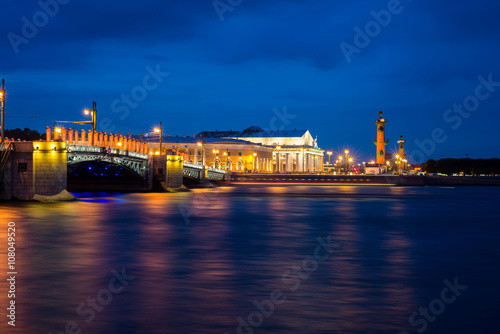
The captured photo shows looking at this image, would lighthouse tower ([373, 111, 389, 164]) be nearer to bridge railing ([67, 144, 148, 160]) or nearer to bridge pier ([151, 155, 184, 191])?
bridge pier ([151, 155, 184, 191])

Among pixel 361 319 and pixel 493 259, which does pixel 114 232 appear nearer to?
pixel 493 259

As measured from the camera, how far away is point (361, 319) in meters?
11.0

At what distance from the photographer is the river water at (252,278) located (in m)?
10.8

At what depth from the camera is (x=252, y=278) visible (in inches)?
616

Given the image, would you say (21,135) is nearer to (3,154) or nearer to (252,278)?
(3,154)

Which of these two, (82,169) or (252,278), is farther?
(82,169)

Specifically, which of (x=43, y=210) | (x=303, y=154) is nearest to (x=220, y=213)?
(x=43, y=210)

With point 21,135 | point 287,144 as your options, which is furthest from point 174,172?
point 287,144

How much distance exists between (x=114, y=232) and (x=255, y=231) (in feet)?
20.4

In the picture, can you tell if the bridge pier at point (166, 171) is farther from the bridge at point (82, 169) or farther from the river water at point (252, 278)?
the river water at point (252, 278)

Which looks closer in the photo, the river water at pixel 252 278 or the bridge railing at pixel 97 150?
the river water at pixel 252 278

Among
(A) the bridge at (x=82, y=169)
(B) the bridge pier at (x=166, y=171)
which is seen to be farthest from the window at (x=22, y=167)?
(B) the bridge pier at (x=166, y=171)

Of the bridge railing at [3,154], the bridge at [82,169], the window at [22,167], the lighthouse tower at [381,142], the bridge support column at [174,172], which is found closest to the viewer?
the bridge railing at [3,154]

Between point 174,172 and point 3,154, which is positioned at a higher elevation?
point 3,154
